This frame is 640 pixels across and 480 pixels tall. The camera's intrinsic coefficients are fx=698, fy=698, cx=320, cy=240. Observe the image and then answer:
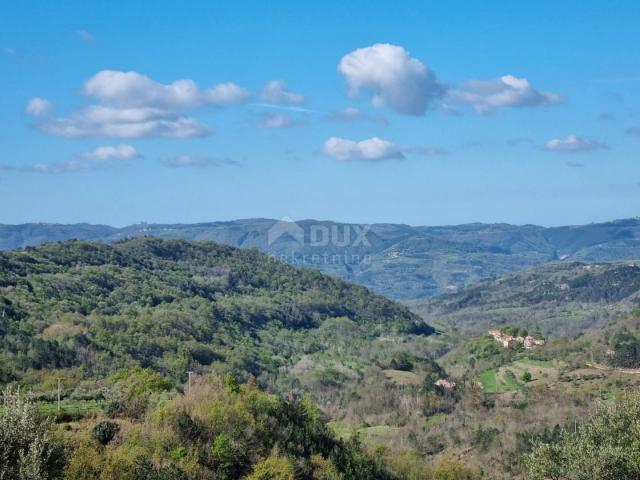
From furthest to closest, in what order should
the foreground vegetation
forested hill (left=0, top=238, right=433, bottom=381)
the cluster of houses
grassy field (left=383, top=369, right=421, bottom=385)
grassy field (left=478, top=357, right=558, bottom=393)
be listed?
1. the cluster of houses
2. grassy field (left=383, top=369, right=421, bottom=385)
3. grassy field (left=478, top=357, right=558, bottom=393)
4. forested hill (left=0, top=238, right=433, bottom=381)
5. the foreground vegetation

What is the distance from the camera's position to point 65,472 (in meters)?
20.7

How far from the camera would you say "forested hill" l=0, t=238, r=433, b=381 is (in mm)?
70625

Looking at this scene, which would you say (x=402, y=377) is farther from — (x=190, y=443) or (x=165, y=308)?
(x=190, y=443)

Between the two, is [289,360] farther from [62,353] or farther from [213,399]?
[213,399]

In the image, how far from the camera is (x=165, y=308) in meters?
113

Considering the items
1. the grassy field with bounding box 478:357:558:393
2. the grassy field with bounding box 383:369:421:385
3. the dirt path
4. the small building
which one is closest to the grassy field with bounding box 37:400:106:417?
the small building

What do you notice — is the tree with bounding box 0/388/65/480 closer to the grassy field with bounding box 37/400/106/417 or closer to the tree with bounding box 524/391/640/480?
the grassy field with bounding box 37/400/106/417

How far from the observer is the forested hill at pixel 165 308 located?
70625mm

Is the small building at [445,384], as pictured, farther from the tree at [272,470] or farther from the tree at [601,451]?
the tree at [601,451]

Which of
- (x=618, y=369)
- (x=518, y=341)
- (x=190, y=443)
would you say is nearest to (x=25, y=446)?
(x=190, y=443)

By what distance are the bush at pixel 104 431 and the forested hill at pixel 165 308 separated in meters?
21.3

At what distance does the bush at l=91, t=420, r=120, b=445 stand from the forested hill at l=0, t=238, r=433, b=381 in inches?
839

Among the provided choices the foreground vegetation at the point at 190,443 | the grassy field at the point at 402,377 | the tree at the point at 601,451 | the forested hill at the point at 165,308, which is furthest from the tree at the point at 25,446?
the grassy field at the point at 402,377

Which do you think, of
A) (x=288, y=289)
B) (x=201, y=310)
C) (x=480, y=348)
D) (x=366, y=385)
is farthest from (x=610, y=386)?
(x=288, y=289)
